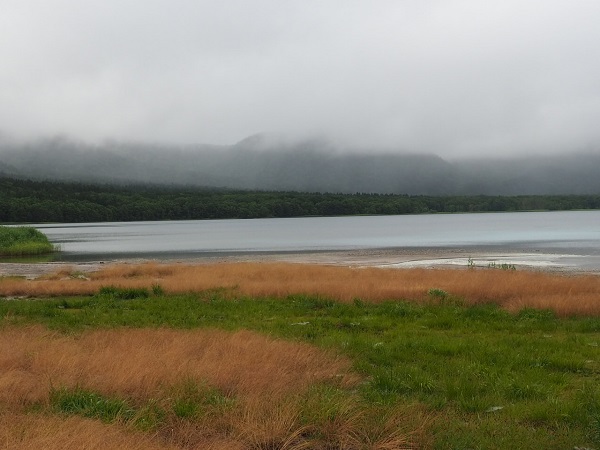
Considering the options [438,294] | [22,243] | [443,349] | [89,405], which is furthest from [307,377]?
[22,243]

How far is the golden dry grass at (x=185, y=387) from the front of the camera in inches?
254

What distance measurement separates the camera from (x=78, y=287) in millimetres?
26172

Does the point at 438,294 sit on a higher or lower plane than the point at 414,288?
higher

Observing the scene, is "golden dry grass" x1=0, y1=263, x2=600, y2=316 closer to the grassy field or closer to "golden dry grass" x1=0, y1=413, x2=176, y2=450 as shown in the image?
the grassy field

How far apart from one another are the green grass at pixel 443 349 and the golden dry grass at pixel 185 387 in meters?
0.53

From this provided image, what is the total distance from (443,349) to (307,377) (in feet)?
12.7

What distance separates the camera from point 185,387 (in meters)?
8.29

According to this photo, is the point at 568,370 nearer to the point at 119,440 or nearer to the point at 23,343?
the point at 119,440

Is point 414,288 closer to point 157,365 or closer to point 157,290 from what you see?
point 157,290

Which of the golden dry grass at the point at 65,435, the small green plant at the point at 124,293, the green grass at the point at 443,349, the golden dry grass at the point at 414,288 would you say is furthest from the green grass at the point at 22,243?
the golden dry grass at the point at 65,435

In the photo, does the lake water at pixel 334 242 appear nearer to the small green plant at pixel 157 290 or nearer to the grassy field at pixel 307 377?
the grassy field at pixel 307 377

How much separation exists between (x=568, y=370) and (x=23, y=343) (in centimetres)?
1073

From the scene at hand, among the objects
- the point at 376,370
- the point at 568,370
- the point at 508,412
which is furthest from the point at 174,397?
the point at 568,370

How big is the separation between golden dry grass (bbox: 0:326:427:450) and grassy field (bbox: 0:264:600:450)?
28mm
